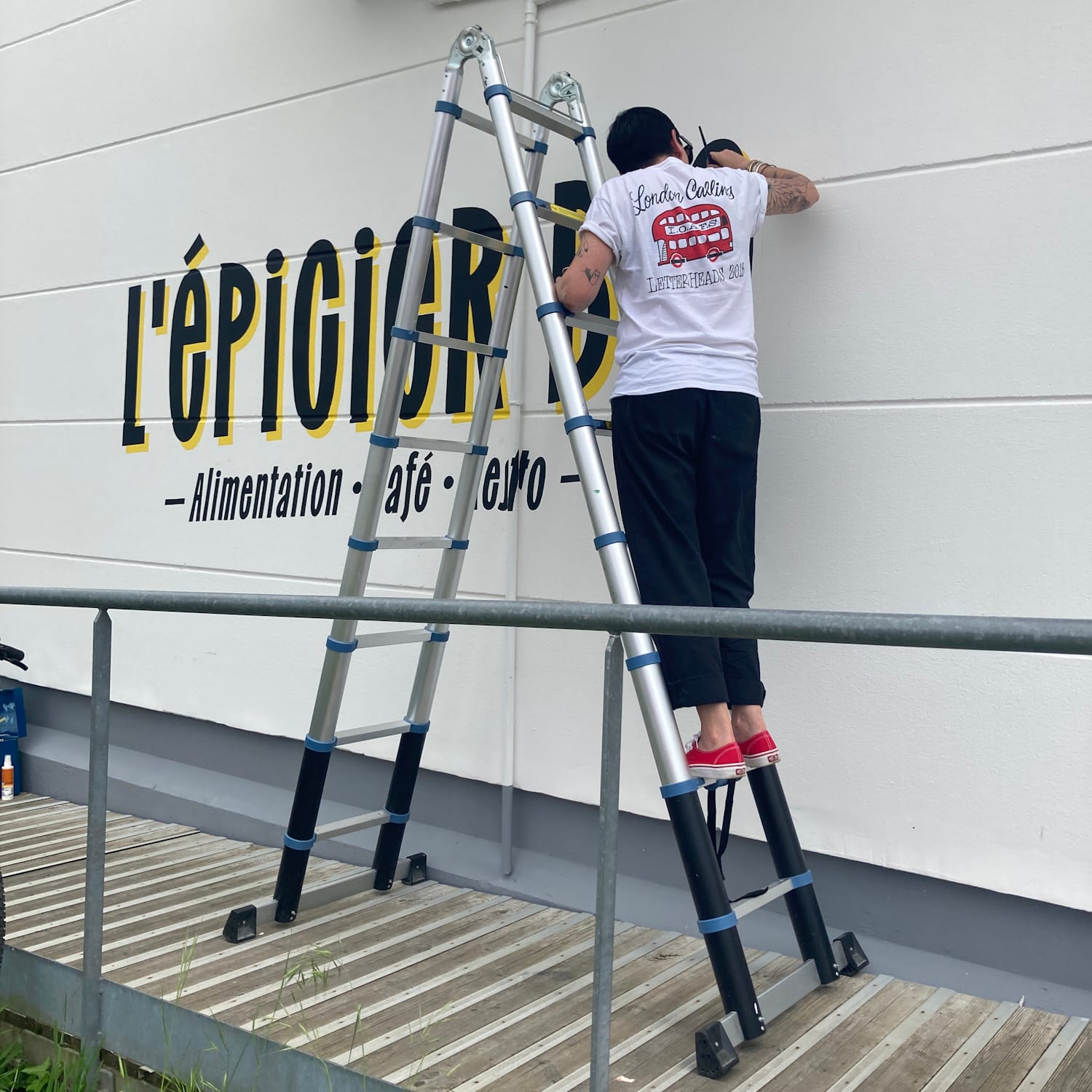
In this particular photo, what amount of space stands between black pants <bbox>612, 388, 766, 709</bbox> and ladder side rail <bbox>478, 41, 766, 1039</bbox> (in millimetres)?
67

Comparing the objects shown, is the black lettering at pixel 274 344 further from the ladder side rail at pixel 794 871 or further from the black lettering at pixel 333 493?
the ladder side rail at pixel 794 871

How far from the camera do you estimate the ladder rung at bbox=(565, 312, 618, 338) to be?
86.3 inches

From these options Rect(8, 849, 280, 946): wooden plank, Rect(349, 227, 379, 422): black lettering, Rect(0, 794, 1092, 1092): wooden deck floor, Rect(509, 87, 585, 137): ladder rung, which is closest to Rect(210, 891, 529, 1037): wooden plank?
Rect(0, 794, 1092, 1092): wooden deck floor

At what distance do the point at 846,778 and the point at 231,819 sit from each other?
5.84 ft

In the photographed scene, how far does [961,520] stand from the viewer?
81.0 inches

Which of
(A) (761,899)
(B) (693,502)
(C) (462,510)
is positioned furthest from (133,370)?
(A) (761,899)

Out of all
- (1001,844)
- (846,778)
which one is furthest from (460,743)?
(1001,844)

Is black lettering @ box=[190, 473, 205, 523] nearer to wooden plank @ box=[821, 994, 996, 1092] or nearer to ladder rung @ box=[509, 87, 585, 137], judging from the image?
ladder rung @ box=[509, 87, 585, 137]

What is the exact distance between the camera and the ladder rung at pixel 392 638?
223cm

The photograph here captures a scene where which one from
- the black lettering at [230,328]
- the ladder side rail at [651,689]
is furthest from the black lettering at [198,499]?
the ladder side rail at [651,689]

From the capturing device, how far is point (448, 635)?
2.43 metres

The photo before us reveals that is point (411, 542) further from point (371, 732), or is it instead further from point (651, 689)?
point (651, 689)

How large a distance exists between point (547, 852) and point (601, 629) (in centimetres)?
144

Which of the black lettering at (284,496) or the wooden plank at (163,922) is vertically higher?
the black lettering at (284,496)
